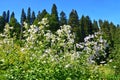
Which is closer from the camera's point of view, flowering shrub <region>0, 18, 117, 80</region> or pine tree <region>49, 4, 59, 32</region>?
flowering shrub <region>0, 18, 117, 80</region>

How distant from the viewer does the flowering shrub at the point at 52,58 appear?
360 inches

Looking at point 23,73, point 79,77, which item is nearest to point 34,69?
point 23,73

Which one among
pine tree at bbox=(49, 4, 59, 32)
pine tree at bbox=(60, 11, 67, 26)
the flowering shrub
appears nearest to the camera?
the flowering shrub

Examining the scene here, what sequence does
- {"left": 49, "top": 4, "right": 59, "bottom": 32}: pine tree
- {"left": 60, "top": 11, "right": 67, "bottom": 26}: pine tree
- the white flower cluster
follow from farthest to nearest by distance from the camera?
{"left": 60, "top": 11, "right": 67, "bottom": 26}: pine tree
{"left": 49, "top": 4, "right": 59, "bottom": 32}: pine tree
the white flower cluster

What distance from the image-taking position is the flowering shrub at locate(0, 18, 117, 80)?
9.16 meters

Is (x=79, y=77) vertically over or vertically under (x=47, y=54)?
under


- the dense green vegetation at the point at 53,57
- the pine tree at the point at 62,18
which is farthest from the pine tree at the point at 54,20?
the dense green vegetation at the point at 53,57

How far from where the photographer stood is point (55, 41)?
33.5 feet

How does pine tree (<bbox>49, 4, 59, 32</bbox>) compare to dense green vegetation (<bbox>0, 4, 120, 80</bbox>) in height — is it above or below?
above

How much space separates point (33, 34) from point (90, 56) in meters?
1.69

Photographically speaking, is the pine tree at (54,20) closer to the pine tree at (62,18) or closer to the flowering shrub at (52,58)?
the pine tree at (62,18)

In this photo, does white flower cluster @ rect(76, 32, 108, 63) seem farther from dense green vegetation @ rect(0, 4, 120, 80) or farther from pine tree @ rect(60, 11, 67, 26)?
pine tree @ rect(60, 11, 67, 26)

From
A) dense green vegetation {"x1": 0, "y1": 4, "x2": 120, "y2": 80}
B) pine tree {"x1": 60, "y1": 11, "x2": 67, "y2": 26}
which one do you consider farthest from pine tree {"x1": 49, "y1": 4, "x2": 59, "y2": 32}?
dense green vegetation {"x1": 0, "y1": 4, "x2": 120, "y2": 80}

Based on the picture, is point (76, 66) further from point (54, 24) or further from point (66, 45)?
point (54, 24)
